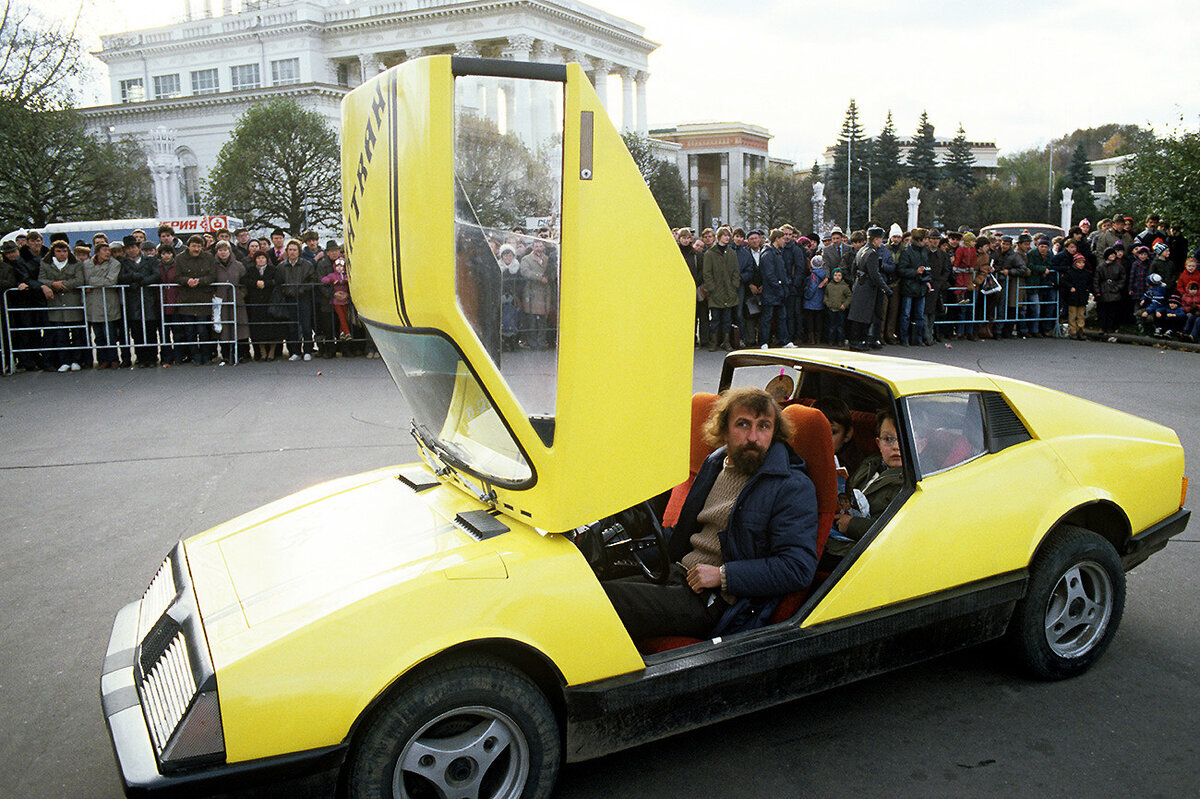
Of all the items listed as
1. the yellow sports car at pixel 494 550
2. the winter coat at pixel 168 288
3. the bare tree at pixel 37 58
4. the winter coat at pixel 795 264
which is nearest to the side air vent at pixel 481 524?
the yellow sports car at pixel 494 550

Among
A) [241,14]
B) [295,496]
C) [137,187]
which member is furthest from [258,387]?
[241,14]

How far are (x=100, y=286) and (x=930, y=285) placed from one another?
14.5 meters

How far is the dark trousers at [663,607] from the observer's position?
3.14 meters

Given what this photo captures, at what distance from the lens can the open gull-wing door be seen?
255cm

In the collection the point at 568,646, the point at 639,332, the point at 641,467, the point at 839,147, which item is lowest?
the point at 568,646

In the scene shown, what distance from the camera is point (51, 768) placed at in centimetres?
325

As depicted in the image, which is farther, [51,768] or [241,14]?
[241,14]

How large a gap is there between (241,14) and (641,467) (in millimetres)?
103788

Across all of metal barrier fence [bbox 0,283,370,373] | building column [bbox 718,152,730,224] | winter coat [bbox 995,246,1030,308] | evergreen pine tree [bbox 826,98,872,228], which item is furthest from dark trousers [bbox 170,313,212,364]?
building column [bbox 718,152,730,224]

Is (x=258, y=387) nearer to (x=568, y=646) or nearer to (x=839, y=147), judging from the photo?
(x=568, y=646)

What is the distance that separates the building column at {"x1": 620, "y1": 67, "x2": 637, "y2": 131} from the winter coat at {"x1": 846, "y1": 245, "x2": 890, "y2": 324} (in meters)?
91.3

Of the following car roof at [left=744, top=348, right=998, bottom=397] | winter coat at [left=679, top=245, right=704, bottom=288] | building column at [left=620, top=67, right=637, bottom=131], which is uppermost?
building column at [left=620, top=67, right=637, bottom=131]

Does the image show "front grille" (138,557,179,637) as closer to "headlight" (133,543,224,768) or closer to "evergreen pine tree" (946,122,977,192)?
"headlight" (133,543,224,768)

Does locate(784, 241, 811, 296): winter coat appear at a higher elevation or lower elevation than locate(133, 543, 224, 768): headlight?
higher
